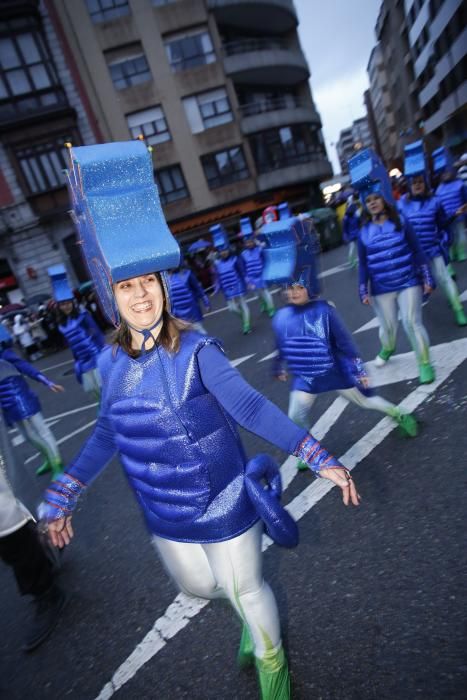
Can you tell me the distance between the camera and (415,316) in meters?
4.40

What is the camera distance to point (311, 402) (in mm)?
3584

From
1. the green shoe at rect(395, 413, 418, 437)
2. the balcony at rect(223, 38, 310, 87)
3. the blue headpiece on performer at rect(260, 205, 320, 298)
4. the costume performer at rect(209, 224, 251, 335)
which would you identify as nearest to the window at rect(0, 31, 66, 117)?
the balcony at rect(223, 38, 310, 87)

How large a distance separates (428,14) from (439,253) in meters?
41.3

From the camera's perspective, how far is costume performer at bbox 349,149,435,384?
4324 millimetres

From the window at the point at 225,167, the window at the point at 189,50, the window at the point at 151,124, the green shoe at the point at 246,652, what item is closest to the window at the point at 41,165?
the window at the point at 151,124

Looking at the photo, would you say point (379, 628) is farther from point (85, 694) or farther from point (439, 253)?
point (439, 253)

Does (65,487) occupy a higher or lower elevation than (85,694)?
higher

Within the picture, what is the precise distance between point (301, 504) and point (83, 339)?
12.9 feet

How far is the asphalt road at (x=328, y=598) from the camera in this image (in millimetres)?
2053

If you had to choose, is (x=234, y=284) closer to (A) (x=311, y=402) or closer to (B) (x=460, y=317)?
(B) (x=460, y=317)

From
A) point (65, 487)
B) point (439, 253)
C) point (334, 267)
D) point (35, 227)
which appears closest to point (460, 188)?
point (439, 253)

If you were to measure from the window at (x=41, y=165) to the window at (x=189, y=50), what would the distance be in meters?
8.63

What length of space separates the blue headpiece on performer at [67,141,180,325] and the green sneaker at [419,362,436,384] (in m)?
3.49

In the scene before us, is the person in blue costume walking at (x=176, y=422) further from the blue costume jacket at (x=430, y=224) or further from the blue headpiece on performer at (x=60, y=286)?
the blue costume jacket at (x=430, y=224)
